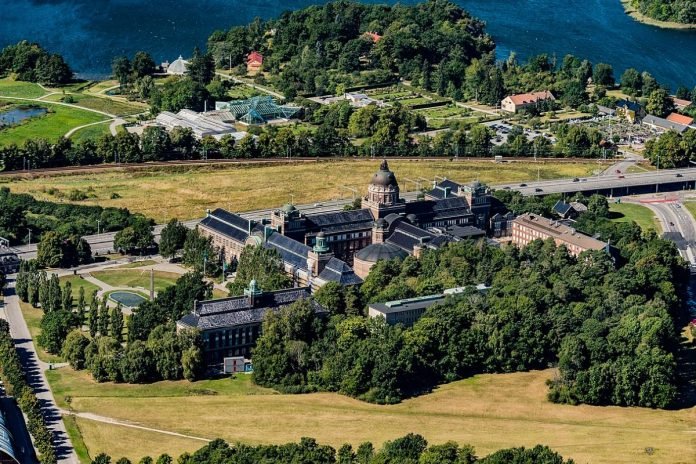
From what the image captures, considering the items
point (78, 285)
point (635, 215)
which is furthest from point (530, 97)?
point (78, 285)

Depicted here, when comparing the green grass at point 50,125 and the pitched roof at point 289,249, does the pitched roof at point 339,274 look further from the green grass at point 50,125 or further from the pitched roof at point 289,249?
the green grass at point 50,125

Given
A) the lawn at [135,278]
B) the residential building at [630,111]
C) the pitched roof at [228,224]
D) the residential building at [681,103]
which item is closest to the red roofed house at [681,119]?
the residential building at [630,111]

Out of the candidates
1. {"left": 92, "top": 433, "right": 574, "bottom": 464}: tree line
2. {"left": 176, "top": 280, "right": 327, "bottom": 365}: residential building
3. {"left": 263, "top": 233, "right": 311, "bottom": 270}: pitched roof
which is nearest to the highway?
{"left": 263, "top": 233, "right": 311, "bottom": 270}: pitched roof

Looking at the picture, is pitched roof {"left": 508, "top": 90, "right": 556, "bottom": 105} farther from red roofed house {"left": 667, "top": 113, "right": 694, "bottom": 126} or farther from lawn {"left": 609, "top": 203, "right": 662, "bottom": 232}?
lawn {"left": 609, "top": 203, "right": 662, "bottom": 232}

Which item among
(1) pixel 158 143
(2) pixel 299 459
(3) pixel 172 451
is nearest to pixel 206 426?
(3) pixel 172 451

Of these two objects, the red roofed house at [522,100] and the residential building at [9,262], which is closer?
the residential building at [9,262]

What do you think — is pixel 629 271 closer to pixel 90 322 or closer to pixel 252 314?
pixel 252 314
